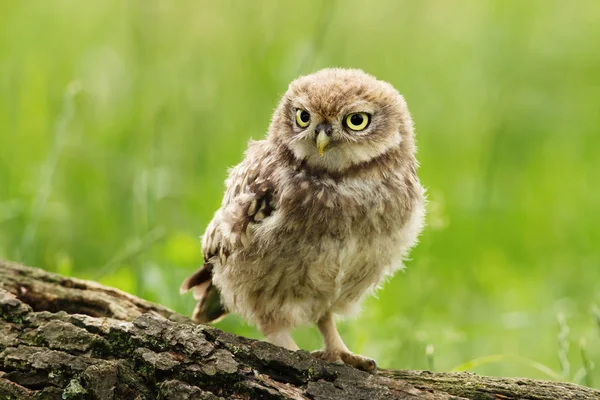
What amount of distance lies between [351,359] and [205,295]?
92 cm

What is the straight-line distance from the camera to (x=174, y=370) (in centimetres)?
327

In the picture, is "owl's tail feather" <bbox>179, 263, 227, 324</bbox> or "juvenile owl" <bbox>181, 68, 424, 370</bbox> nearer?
"juvenile owl" <bbox>181, 68, 424, 370</bbox>

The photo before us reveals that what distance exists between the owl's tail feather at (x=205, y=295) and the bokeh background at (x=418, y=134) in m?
0.30

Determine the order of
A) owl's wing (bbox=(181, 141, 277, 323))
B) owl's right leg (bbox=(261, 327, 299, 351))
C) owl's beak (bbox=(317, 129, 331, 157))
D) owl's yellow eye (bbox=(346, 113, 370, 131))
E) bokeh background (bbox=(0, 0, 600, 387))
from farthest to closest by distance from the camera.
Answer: bokeh background (bbox=(0, 0, 600, 387)), owl's right leg (bbox=(261, 327, 299, 351)), owl's wing (bbox=(181, 141, 277, 323)), owl's yellow eye (bbox=(346, 113, 370, 131)), owl's beak (bbox=(317, 129, 331, 157))

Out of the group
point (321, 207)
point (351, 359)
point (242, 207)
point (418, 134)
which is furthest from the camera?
point (418, 134)

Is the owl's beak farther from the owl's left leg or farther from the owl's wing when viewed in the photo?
the owl's left leg

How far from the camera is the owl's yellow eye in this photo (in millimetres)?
3758

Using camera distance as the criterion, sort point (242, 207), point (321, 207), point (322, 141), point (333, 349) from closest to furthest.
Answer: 1. point (322, 141)
2. point (321, 207)
3. point (242, 207)
4. point (333, 349)

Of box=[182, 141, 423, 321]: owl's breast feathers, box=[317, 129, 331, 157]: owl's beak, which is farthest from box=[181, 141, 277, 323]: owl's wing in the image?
box=[317, 129, 331, 157]: owl's beak

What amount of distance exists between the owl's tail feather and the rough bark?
106 centimetres

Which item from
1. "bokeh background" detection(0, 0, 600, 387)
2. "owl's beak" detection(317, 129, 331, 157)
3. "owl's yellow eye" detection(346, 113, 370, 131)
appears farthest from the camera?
"bokeh background" detection(0, 0, 600, 387)

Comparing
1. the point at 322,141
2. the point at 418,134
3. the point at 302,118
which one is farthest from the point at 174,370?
the point at 418,134

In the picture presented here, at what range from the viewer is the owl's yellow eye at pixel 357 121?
12.3 ft

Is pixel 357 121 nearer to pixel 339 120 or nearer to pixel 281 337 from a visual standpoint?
pixel 339 120
